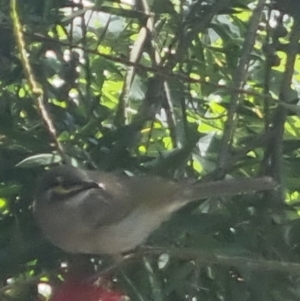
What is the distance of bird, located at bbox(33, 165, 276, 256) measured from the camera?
4.79 feet

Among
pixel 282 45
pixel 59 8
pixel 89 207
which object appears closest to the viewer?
pixel 59 8

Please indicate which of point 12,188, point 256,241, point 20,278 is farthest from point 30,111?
point 256,241

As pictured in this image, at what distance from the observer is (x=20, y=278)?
1.45 meters

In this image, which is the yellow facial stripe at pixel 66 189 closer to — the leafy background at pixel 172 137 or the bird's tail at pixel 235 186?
the leafy background at pixel 172 137

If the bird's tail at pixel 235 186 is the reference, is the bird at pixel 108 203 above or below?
below

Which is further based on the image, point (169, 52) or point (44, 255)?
point (169, 52)

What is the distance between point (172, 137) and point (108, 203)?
0.18m

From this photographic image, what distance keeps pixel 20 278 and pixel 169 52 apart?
0.44m

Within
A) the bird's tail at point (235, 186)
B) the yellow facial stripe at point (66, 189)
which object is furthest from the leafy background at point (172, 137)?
the yellow facial stripe at point (66, 189)

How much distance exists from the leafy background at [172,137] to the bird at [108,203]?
0.09ft

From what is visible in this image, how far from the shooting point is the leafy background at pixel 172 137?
137 cm

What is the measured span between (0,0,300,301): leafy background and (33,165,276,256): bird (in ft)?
0.09

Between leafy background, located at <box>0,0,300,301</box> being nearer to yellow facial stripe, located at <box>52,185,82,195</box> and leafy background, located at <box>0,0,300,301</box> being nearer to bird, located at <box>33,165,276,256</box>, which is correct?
bird, located at <box>33,165,276,256</box>

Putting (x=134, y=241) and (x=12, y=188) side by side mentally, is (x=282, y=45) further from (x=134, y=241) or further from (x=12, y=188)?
(x=12, y=188)
